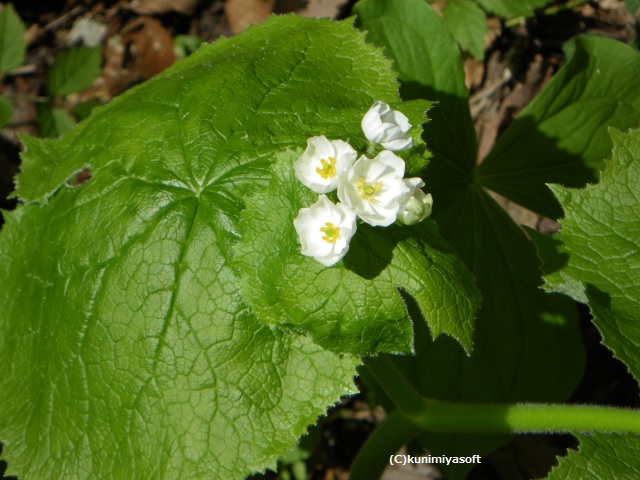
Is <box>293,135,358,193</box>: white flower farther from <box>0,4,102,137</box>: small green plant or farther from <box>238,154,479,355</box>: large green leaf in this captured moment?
<box>0,4,102,137</box>: small green plant

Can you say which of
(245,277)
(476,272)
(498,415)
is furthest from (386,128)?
(476,272)

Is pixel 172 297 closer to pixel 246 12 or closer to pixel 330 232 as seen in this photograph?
pixel 330 232

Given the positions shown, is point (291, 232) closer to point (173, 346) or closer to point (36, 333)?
point (173, 346)

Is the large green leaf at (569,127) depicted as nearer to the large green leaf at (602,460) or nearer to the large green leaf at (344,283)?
the large green leaf at (602,460)

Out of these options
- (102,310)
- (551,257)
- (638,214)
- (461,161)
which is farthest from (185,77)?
(638,214)

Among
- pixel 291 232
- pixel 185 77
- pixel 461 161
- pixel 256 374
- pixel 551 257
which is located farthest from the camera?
pixel 461 161

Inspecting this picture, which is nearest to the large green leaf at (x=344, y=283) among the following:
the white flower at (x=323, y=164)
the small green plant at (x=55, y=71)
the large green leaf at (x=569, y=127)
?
the white flower at (x=323, y=164)

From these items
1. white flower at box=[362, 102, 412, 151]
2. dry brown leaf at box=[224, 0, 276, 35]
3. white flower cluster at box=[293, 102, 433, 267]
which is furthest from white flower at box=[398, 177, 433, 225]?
dry brown leaf at box=[224, 0, 276, 35]
